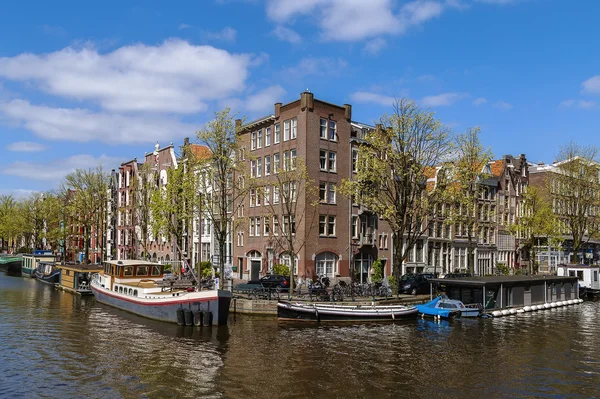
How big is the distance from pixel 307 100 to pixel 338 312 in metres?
29.6

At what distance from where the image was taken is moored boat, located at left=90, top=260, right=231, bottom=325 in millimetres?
37750

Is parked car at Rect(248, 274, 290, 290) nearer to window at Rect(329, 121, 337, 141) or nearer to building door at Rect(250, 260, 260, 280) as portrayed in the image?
building door at Rect(250, 260, 260, 280)

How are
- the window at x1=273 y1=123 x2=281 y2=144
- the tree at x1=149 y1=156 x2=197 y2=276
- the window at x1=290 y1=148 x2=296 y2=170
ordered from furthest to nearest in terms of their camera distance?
the window at x1=273 y1=123 x2=281 y2=144, the tree at x1=149 y1=156 x2=197 y2=276, the window at x1=290 y1=148 x2=296 y2=170

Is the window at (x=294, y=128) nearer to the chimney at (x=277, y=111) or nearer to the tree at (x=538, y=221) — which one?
the chimney at (x=277, y=111)

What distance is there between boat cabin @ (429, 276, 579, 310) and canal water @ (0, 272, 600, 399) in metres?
4.00

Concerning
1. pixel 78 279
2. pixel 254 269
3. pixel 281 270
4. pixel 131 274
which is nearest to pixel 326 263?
pixel 281 270

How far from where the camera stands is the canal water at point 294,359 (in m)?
23.4

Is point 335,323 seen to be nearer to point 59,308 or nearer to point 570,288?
point 59,308

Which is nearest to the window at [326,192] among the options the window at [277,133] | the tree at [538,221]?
the window at [277,133]

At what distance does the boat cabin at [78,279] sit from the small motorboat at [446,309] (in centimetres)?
3864

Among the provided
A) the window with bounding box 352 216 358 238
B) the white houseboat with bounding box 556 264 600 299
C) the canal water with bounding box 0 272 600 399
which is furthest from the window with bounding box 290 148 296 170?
the white houseboat with bounding box 556 264 600 299

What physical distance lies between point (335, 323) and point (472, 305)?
12837 millimetres

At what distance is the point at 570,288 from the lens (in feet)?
195

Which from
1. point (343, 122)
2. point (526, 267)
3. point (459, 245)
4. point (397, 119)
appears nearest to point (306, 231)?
point (343, 122)
